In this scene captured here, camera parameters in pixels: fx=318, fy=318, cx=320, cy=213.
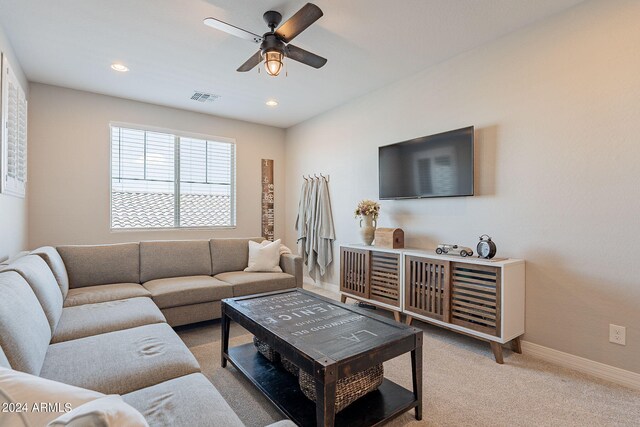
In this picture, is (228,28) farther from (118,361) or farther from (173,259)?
(173,259)

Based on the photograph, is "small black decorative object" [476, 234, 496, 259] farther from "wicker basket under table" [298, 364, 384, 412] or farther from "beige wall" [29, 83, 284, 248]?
"beige wall" [29, 83, 284, 248]

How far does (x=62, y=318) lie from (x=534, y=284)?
3.63 meters

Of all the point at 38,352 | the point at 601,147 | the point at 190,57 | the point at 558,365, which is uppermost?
the point at 190,57

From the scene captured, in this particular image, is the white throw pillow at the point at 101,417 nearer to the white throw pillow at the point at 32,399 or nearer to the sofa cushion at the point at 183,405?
the white throw pillow at the point at 32,399

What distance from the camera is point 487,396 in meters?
2.07

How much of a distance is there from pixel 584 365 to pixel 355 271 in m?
2.14

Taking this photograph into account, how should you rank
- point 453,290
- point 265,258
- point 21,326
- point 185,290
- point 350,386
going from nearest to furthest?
point 21,326 → point 350,386 → point 453,290 → point 185,290 → point 265,258

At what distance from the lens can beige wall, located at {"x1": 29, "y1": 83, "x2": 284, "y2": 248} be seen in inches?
152

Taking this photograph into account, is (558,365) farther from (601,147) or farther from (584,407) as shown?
(601,147)

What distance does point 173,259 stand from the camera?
361cm

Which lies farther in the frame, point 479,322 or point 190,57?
point 190,57

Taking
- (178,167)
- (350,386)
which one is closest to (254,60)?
(350,386)

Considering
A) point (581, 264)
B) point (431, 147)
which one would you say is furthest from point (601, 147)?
point (431, 147)

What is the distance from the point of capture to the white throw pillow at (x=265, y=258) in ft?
12.7
